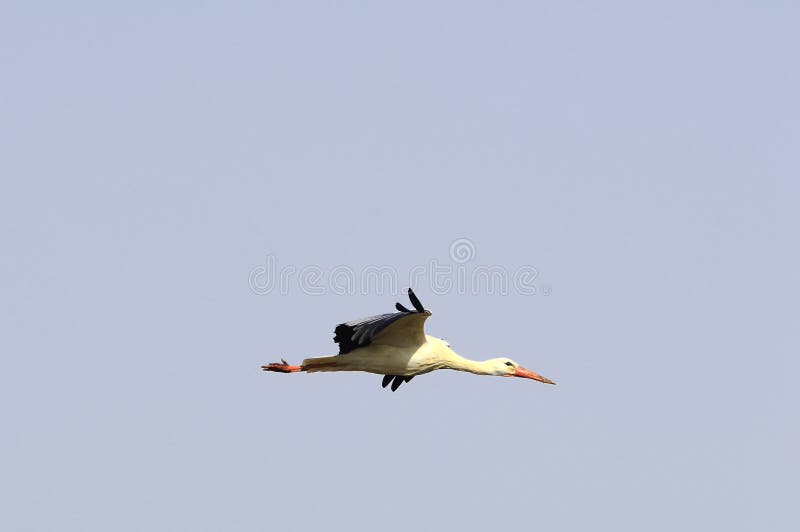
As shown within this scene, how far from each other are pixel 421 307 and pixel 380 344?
1776 millimetres

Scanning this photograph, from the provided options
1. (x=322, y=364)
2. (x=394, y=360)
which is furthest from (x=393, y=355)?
(x=322, y=364)

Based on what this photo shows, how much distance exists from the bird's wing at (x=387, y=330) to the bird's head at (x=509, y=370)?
204cm

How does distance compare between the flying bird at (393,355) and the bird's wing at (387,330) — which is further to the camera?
the flying bird at (393,355)

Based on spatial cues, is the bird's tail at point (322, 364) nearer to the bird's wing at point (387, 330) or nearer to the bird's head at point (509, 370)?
the bird's wing at point (387, 330)

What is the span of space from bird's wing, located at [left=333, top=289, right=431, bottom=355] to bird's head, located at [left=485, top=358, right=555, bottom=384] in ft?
6.69

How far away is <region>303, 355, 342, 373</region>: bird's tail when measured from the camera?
27547 millimetres

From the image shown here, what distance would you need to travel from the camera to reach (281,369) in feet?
93.1

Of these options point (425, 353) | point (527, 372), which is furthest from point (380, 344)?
point (527, 372)

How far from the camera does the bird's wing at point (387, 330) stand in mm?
25672

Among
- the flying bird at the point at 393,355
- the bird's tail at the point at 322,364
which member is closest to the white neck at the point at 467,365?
the flying bird at the point at 393,355

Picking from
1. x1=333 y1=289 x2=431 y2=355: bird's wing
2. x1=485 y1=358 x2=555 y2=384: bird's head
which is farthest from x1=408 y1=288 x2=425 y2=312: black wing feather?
x1=485 y1=358 x2=555 y2=384: bird's head

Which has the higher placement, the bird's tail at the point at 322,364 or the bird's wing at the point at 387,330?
the bird's wing at the point at 387,330

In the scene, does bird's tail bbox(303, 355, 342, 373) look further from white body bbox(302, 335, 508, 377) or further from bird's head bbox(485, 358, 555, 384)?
bird's head bbox(485, 358, 555, 384)

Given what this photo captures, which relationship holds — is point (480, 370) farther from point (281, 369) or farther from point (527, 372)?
point (281, 369)
